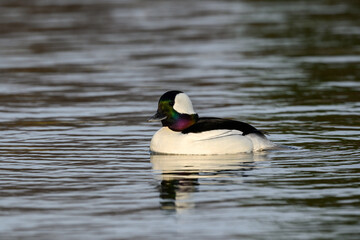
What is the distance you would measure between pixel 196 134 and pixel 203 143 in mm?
149

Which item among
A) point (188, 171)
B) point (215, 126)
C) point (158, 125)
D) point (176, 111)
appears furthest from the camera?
point (158, 125)

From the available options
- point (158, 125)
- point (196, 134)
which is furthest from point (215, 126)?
point (158, 125)

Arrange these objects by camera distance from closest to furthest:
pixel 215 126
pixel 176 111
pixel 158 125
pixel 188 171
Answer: pixel 188 171
pixel 215 126
pixel 176 111
pixel 158 125

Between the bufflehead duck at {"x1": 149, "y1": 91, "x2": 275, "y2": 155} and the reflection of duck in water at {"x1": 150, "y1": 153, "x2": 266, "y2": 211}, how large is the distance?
0.35 ft

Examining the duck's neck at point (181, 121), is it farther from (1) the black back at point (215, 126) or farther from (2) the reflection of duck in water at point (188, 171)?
(2) the reflection of duck in water at point (188, 171)

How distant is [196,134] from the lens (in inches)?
538

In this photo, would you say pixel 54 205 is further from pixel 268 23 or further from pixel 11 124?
pixel 268 23

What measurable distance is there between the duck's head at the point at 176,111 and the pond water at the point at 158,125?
1.80 ft

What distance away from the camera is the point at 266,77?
2206 cm

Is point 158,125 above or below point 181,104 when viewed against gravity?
below

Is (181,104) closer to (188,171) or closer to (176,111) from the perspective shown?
(176,111)

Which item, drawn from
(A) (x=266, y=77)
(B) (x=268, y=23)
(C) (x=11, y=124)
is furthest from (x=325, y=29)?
(C) (x=11, y=124)

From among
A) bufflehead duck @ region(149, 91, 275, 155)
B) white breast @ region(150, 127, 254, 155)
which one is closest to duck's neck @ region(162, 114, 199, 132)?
bufflehead duck @ region(149, 91, 275, 155)

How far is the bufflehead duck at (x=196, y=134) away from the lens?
13680mm
